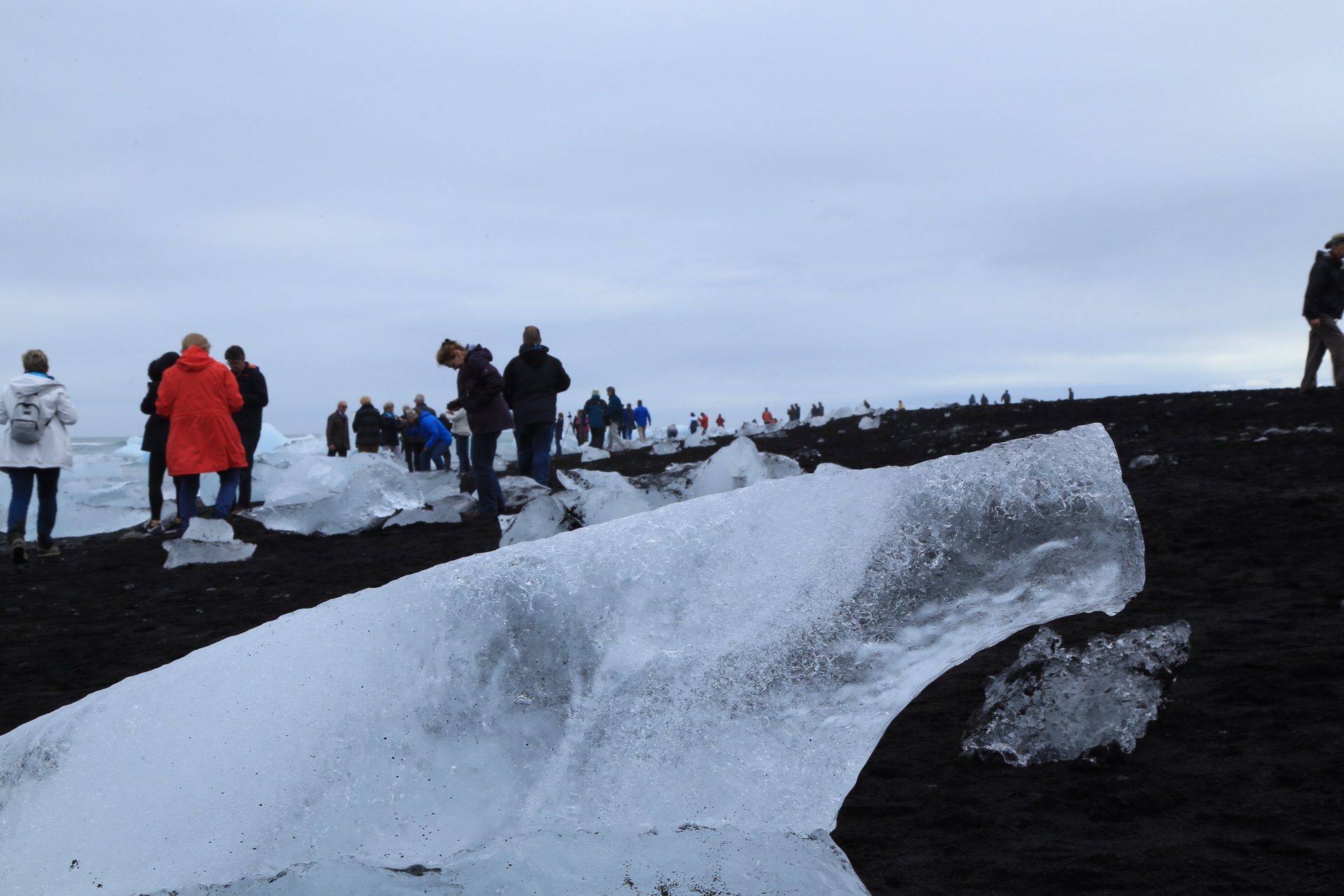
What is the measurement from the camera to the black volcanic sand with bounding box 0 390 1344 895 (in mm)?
1853

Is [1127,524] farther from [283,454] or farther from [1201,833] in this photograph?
[283,454]

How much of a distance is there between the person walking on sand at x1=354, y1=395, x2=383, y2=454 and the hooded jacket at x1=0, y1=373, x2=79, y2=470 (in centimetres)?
727

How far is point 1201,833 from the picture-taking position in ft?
6.28

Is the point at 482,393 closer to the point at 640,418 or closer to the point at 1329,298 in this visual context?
the point at 1329,298

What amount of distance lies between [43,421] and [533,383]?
3.17 metres

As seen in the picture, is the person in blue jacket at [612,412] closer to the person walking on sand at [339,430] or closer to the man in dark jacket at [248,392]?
the person walking on sand at [339,430]

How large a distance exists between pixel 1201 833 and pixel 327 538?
6742 mm

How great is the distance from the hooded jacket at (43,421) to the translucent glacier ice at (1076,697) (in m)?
6.35

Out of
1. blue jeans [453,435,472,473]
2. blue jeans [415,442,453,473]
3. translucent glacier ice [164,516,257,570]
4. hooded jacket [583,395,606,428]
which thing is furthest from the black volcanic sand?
hooded jacket [583,395,606,428]

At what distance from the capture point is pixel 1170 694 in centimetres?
254

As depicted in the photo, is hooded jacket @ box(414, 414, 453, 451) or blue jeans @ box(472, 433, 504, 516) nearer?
blue jeans @ box(472, 433, 504, 516)

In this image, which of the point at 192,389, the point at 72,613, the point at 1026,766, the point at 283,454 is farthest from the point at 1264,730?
the point at 283,454

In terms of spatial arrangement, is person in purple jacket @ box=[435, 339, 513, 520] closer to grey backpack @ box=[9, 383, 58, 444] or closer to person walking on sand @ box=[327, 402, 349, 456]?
grey backpack @ box=[9, 383, 58, 444]

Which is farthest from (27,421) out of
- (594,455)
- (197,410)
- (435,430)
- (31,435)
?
(594,455)
